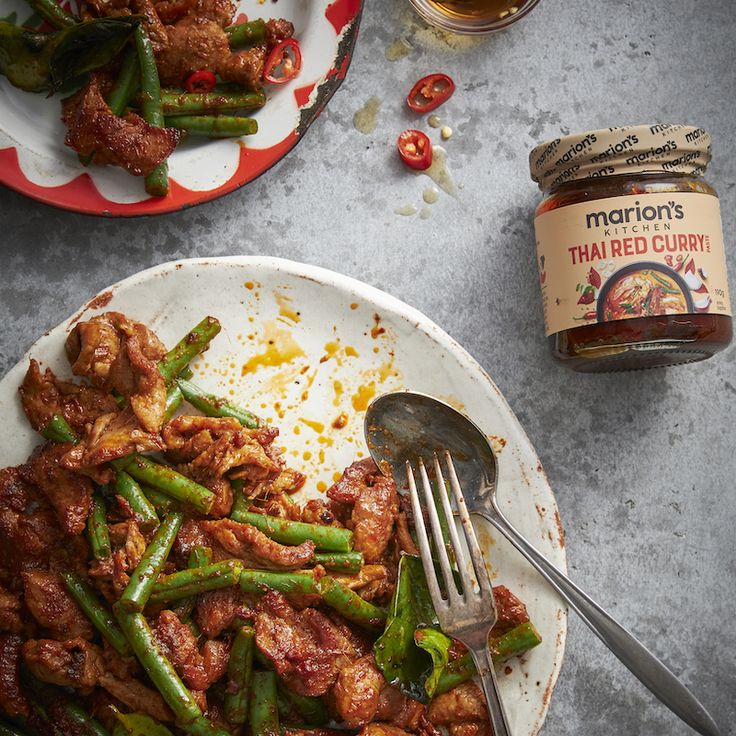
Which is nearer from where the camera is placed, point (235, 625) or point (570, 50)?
point (235, 625)

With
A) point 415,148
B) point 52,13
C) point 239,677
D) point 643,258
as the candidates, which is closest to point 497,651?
point 239,677

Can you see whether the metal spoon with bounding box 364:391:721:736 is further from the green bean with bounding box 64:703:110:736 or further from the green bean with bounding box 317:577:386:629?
the green bean with bounding box 64:703:110:736

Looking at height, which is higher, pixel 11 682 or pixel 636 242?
pixel 636 242

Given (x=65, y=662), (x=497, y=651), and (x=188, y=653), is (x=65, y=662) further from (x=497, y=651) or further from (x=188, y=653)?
(x=497, y=651)

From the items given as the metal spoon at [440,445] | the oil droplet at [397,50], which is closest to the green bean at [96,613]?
the metal spoon at [440,445]

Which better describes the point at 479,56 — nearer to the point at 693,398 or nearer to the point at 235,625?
the point at 693,398

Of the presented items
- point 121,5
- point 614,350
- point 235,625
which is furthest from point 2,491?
point 614,350
